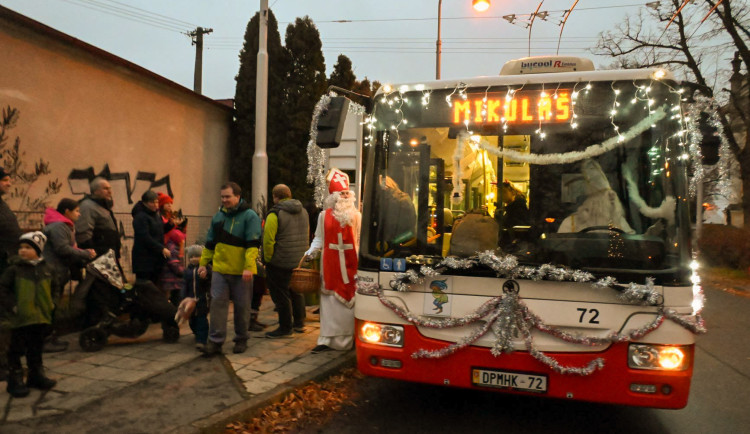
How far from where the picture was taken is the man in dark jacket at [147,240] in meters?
6.70

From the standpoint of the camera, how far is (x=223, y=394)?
4.81 meters

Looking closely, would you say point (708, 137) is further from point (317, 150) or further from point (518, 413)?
point (317, 150)

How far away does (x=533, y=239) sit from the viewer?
13.5ft

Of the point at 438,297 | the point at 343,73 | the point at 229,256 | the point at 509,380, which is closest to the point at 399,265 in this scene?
the point at 438,297

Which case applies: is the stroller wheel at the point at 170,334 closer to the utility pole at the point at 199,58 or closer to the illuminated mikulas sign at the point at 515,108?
the illuminated mikulas sign at the point at 515,108

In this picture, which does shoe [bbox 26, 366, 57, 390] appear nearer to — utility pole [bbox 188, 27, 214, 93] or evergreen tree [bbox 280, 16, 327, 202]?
evergreen tree [bbox 280, 16, 327, 202]

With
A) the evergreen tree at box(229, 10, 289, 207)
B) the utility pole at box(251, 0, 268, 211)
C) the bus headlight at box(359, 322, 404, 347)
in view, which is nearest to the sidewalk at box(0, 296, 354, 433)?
the bus headlight at box(359, 322, 404, 347)

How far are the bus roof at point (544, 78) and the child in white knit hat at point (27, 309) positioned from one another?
10.5 feet

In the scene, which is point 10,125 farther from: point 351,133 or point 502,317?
point 502,317

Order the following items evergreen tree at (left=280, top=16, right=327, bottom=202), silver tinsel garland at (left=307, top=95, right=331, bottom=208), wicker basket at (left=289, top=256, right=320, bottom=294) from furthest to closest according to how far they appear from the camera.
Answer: evergreen tree at (left=280, top=16, right=327, bottom=202) → wicker basket at (left=289, top=256, right=320, bottom=294) → silver tinsel garland at (left=307, top=95, right=331, bottom=208)

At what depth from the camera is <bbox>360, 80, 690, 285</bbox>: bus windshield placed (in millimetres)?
3969

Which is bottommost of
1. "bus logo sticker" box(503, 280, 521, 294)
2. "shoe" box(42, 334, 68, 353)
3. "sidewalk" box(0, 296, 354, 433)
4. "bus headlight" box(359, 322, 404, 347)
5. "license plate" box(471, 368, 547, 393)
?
"sidewalk" box(0, 296, 354, 433)

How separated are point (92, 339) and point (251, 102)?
28.8 feet

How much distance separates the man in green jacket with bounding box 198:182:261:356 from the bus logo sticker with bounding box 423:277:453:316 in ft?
7.88
